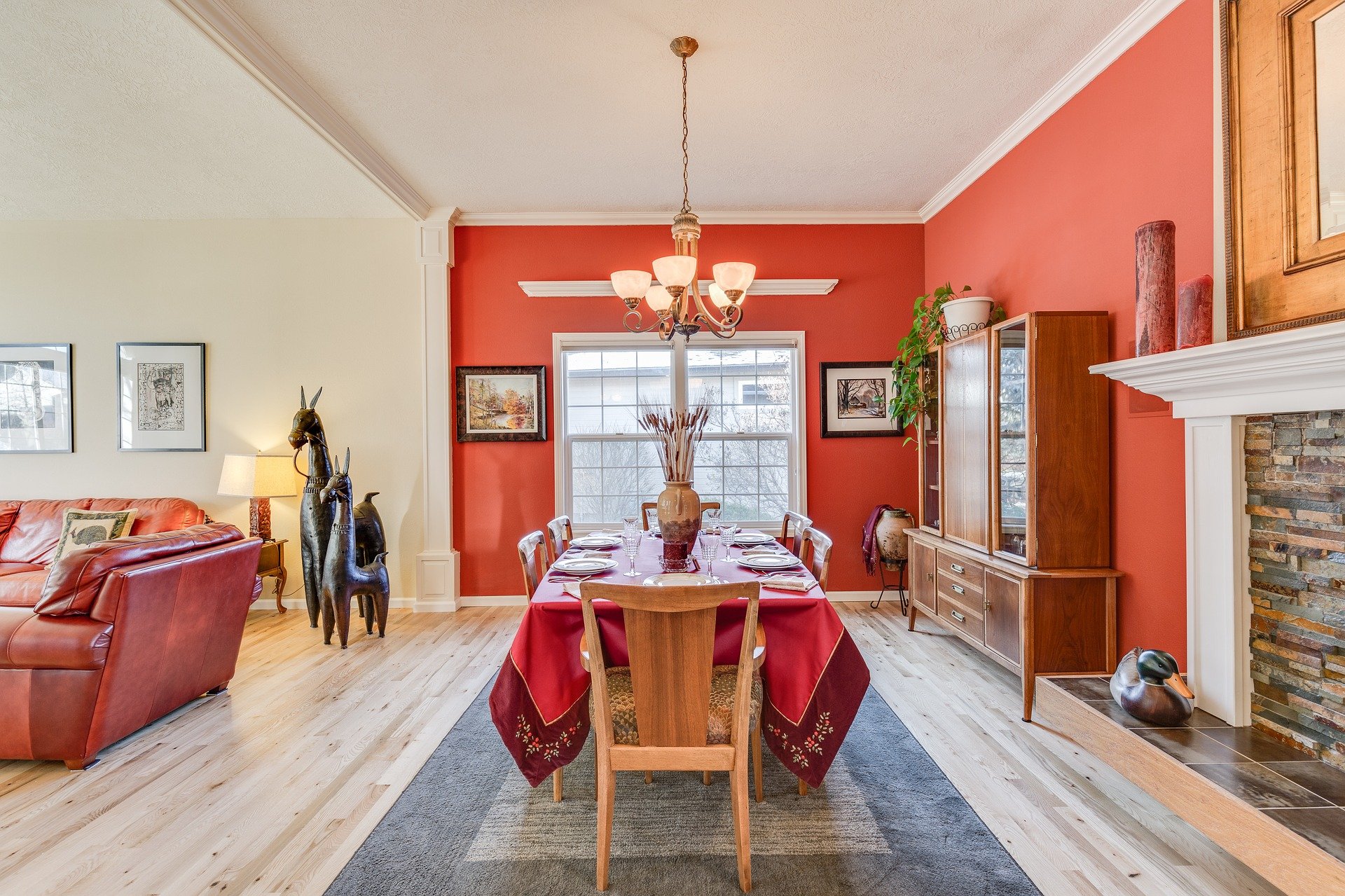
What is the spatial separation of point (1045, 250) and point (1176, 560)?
5.57 ft

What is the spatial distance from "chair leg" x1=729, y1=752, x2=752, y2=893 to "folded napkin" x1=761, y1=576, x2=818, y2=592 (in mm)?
553

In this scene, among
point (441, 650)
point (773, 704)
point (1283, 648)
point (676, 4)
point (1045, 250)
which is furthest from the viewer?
point (441, 650)

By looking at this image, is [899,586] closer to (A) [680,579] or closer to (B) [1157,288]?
(B) [1157,288]

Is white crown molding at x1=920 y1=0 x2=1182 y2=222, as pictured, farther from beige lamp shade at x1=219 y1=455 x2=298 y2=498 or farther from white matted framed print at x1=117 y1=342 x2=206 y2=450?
white matted framed print at x1=117 y1=342 x2=206 y2=450

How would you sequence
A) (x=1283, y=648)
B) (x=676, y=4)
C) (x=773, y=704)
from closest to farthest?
(x=1283, y=648)
(x=773, y=704)
(x=676, y=4)

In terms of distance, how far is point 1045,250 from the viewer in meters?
3.15

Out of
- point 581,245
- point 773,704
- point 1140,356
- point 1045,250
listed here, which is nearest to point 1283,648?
point 1140,356

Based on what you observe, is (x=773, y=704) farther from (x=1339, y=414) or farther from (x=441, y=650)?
(x=441, y=650)

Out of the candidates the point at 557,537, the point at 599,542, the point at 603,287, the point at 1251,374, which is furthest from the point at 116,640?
the point at 1251,374

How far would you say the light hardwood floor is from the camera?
1.70 metres

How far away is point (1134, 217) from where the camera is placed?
8.36 ft

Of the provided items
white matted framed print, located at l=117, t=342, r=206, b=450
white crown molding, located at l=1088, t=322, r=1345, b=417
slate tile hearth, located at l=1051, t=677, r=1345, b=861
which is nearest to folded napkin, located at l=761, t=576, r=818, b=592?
slate tile hearth, located at l=1051, t=677, r=1345, b=861

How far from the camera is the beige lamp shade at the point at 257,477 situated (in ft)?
13.7

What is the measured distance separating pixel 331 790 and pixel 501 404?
114 inches
